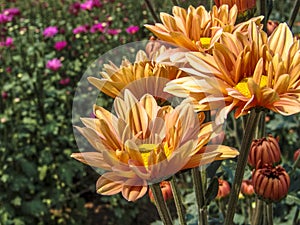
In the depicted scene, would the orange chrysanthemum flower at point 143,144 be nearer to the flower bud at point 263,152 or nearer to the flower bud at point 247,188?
the flower bud at point 263,152

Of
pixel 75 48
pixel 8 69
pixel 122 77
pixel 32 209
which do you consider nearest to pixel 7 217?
pixel 32 209

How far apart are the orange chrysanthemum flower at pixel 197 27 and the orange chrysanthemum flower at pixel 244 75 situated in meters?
0.05

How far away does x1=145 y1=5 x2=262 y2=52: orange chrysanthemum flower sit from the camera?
0.69 metres

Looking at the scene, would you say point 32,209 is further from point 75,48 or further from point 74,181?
point 75,48

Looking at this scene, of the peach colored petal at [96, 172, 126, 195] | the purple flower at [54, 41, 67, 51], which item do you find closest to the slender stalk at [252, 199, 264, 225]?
the peach colored petal at [96, 172, 126, 195]

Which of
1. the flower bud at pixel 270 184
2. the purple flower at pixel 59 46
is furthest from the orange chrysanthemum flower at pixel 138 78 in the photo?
the purple flower at pixel 59 46

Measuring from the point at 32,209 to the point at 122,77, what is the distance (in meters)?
1.61

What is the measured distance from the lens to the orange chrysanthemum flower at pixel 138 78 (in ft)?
2.20

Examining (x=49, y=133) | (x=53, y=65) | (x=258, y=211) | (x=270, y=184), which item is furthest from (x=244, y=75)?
Result: (x=53, y=65)

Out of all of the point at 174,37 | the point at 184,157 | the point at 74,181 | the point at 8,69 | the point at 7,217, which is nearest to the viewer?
the point at 184,157

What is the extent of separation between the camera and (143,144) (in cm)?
63

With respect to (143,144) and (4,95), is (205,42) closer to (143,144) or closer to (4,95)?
(143,144)

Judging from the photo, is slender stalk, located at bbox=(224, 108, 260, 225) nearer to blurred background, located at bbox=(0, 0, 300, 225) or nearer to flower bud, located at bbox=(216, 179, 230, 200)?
flower bud, located at bbox=(216, 179, 230, 200)

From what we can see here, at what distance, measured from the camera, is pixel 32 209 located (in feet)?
7.10
